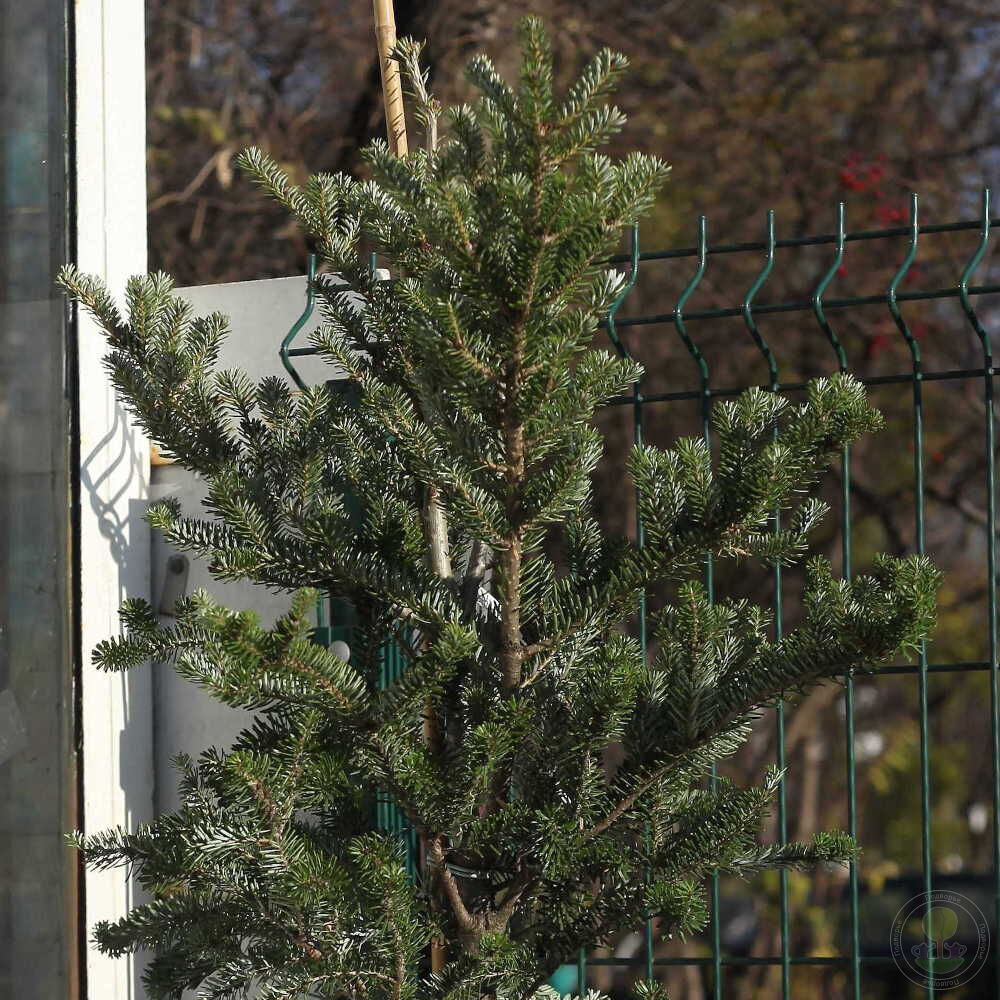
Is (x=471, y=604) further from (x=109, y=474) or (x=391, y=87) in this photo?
(x=109, y=474)

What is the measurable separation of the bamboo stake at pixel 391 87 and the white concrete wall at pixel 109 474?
3.56ft

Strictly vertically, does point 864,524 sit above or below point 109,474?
above

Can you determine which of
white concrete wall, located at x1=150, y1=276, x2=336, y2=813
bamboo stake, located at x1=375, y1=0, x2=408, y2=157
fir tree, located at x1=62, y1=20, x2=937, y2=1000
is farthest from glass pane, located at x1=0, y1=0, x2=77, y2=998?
bamboo stake, located at x1=375, y1=0, x2=408, y2=157

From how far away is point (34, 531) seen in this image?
278 centimetres

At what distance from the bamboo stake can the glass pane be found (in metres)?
1.08

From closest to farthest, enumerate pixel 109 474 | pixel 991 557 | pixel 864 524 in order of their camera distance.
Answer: pixel 991 557 < pixel 109 474 < pixel 864 524

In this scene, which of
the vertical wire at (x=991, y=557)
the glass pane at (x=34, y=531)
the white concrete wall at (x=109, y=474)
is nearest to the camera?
the vertical wire at (x=991, y=557)

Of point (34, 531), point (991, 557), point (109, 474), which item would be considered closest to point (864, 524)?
point (991, 557)

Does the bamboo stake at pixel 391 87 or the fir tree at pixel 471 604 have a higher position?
the bamboo stake at pixel 391 87

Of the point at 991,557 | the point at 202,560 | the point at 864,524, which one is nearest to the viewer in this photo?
the point at 991,557

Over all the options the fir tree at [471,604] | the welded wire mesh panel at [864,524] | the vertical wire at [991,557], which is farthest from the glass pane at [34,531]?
the welded wire mesh panel at [864,524]

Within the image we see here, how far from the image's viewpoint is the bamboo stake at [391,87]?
1.97m

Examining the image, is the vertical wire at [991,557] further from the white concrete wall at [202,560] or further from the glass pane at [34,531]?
the glass pane at [34,531]

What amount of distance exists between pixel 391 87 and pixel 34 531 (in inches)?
51.0
